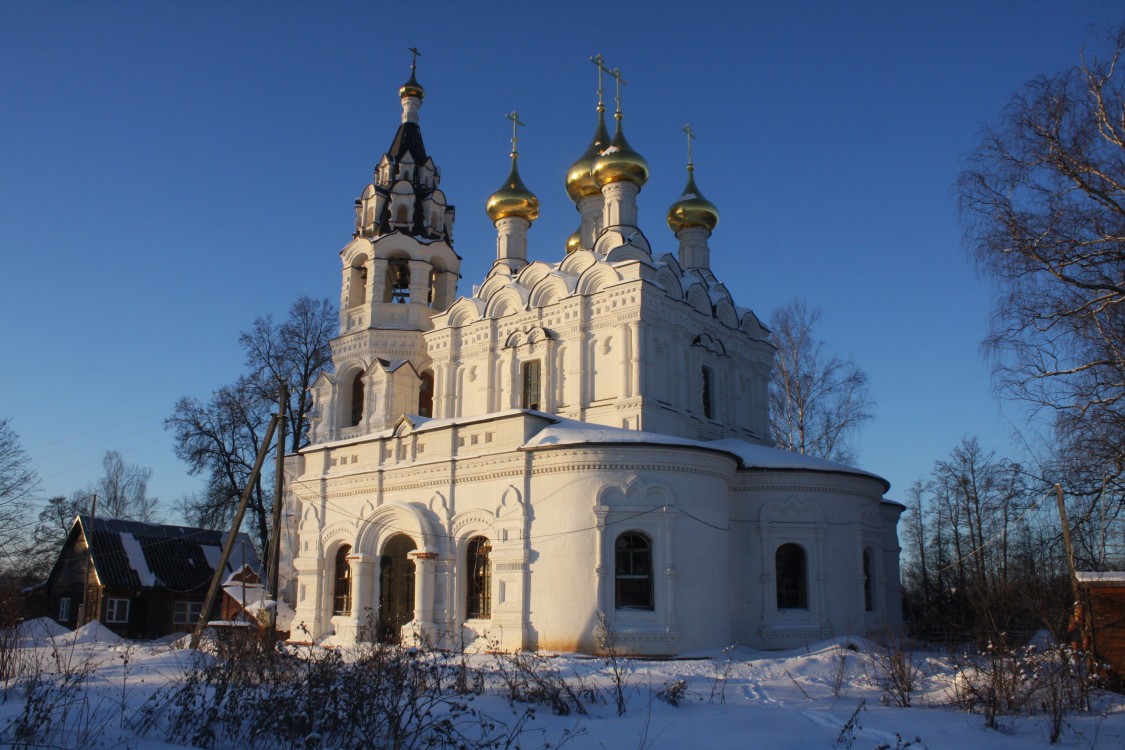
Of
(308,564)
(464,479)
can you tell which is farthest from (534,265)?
(308,564)

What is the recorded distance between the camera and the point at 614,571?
46.2 feet

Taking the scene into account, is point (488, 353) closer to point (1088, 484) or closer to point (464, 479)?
point (464, 479)

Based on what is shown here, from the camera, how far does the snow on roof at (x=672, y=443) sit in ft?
47.4

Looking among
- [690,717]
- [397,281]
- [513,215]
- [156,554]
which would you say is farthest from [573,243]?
[690,717]

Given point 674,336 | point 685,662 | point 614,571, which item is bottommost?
point 685,662

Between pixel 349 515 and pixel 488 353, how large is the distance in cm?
465

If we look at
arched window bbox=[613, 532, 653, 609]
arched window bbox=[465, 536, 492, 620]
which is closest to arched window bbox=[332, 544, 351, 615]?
arched window bbox=[465, 536, 492, 620]

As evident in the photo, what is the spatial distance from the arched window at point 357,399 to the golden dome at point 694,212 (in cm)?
834

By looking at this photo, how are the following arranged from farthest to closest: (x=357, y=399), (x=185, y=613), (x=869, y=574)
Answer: (x=185, y=613)
(x=357, y=399)
(x=869, y=574)

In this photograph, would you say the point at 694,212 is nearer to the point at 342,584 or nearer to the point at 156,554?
the point at 342,584

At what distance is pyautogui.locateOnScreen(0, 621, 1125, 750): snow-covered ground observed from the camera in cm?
618

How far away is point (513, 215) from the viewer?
2208 cm

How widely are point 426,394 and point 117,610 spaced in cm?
1012

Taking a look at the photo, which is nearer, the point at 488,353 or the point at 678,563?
the point at 678,563
